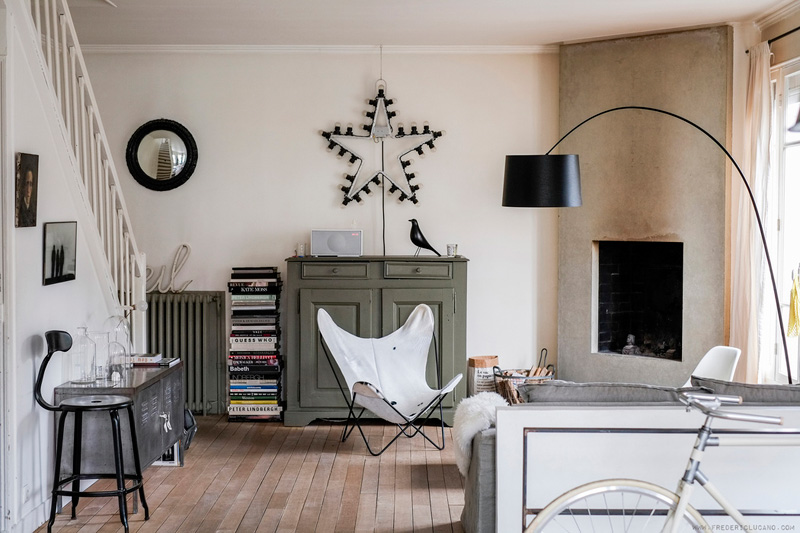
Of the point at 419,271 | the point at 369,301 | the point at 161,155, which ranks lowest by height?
the point at 369,301

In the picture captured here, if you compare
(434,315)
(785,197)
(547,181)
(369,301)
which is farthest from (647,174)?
(369,301)

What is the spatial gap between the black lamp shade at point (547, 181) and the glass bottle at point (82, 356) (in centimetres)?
243

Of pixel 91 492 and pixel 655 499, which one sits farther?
pixel 91 492

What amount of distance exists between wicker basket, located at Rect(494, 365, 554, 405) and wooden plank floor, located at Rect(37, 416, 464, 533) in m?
0.60

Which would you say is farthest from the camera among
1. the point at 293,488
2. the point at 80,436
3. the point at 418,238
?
the point at 418,238

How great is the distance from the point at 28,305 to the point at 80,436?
644 millimetres

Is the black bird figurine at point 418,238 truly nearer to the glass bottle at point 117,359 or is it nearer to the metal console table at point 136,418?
the metal console table at point 136,418

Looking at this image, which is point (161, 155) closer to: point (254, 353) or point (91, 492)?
point (254, 353)

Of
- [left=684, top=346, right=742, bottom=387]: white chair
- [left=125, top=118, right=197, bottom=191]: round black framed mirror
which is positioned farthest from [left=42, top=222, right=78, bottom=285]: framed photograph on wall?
[left=684, top=346, right=742, bottom=387]: white chair

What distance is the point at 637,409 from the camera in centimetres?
293

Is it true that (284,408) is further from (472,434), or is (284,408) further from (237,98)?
(472,434)

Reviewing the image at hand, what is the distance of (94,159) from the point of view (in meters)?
4.39

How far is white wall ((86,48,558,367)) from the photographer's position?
5.87 metres

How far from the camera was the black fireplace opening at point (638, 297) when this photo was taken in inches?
222
